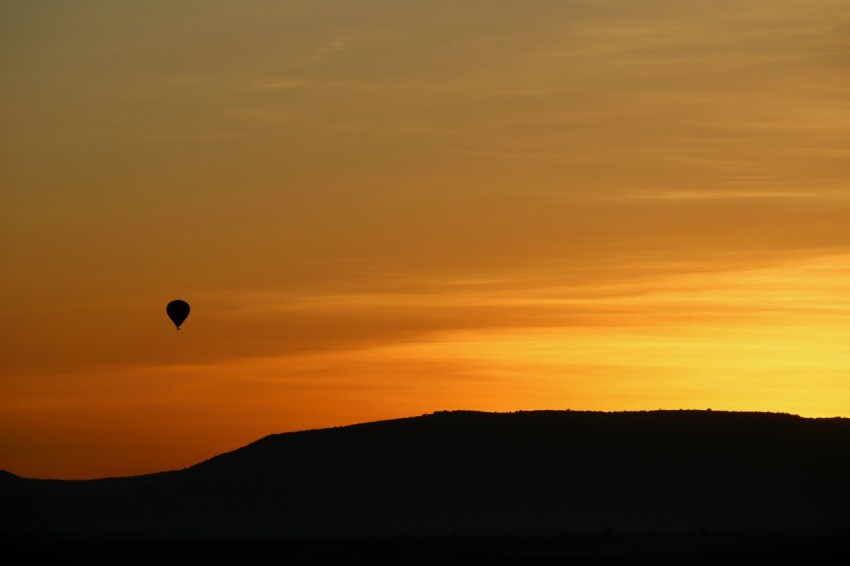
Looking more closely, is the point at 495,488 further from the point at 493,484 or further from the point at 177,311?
the point at 177,311

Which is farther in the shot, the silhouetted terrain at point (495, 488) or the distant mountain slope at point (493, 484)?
the distant mountain slope at point (493, 484)

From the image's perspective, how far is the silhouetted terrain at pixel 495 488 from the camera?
5606cm

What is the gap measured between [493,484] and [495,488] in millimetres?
334

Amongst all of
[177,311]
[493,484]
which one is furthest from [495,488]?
[177,311]

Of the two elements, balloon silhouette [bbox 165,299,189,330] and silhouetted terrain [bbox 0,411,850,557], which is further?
balloon silhouette [bbox 165,299,189,330]

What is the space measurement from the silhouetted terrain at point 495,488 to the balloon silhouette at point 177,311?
212 inches

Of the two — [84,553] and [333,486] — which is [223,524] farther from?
[84,553]

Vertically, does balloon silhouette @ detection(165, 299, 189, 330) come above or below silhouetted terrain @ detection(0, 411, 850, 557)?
above

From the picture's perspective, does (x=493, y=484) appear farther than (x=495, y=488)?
Yes

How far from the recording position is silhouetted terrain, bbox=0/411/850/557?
5606cm

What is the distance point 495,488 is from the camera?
196 feet

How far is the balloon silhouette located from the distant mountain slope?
5.40m

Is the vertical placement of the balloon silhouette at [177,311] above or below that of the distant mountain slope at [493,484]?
above

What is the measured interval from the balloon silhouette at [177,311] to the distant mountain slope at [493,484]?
5403 mm
